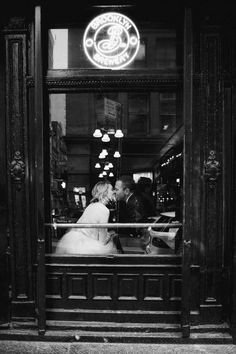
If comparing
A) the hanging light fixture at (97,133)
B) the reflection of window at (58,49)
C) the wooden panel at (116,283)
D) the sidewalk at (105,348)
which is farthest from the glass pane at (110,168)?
the sidewalk at (105,348)

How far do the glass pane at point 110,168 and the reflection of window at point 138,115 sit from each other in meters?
0.05

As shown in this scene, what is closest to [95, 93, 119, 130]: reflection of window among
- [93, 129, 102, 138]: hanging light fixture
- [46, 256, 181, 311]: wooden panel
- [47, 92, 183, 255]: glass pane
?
[47, 92, 183, 255]: glass pane

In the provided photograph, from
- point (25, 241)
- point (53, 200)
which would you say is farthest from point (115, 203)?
point (25, 241)

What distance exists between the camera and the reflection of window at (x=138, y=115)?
25.1 feet

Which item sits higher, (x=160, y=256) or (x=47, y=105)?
(x=47, y=105)

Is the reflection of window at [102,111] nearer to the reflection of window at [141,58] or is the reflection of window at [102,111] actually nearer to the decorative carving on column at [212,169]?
the reflection of window at [141,58]

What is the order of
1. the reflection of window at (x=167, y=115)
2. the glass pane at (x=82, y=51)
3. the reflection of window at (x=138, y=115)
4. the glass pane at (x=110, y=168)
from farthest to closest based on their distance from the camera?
the reflection of window at (x=138, y=115) < the reflection of window at (x=167, y=115) < the glass pane at (x=110, y=168) < the glass pane at (x=82, y=51)

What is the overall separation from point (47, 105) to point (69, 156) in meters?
1.69

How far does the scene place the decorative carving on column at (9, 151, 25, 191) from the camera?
4918mm

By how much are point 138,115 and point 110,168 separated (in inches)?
82.2

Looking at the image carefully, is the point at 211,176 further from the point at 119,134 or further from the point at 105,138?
the point at 119,134

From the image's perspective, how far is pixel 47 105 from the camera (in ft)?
17.4

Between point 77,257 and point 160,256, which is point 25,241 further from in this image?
point 160,256

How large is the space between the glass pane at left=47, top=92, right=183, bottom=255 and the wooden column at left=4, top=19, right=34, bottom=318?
46 centimetres
